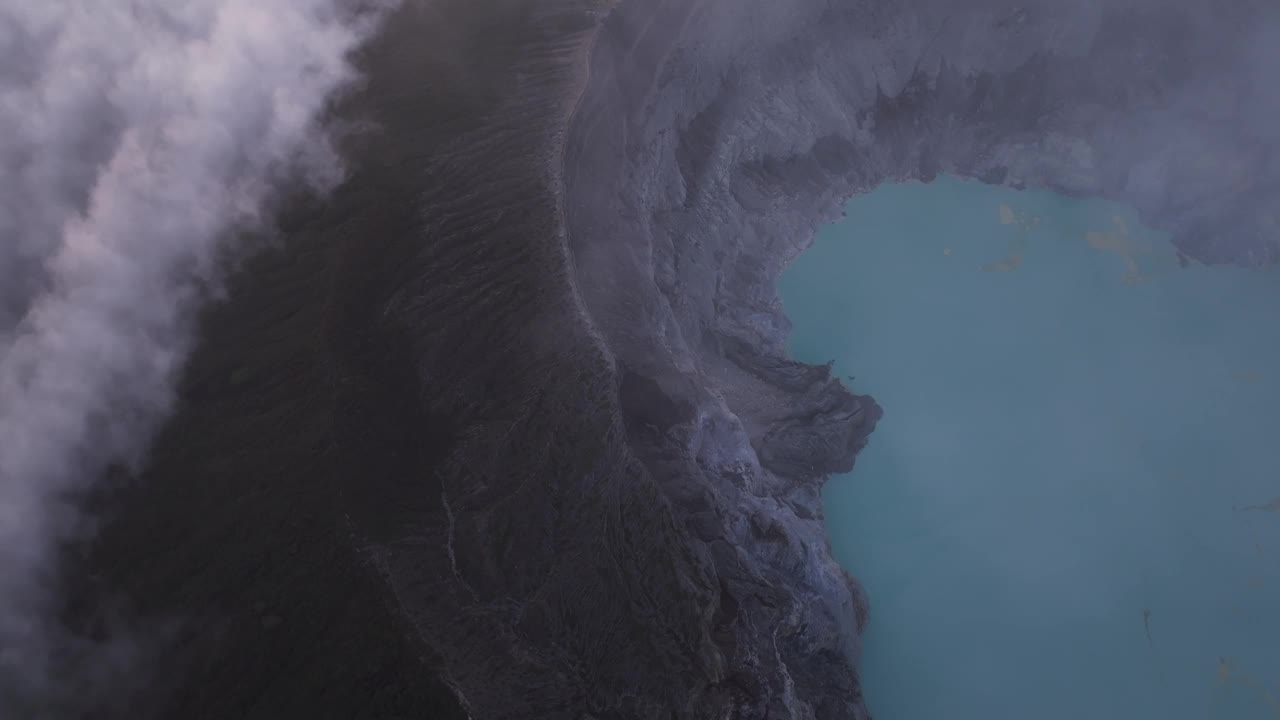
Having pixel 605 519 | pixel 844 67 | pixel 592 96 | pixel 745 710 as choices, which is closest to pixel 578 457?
pixel 605 519

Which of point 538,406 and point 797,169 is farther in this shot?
point 797,169

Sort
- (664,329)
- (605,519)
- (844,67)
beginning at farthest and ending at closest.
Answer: (844,67)
(664,329)
(605,519)

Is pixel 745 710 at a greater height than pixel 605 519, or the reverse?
pixel 605 519

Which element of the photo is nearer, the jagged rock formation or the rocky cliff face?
the jagged rock formation

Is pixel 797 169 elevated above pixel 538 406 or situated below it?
above

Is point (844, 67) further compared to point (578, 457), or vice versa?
point (844, 67)

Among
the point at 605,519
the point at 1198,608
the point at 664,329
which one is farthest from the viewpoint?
the point at 1198,608

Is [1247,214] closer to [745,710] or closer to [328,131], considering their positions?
[745,710]

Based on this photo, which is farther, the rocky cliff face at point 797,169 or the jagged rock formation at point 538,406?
the rocky cliff face at point 797,169
